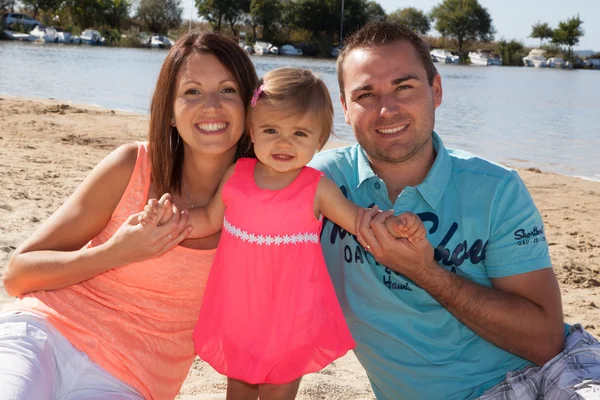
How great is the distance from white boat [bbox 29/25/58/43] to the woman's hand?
58.8 meters

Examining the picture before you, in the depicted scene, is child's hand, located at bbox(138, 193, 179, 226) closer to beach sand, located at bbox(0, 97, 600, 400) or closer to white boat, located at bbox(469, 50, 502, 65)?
beach sand, located at bbox(0, 97, 600, 400)

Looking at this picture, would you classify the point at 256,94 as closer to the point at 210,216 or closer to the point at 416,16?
the point at 210,216

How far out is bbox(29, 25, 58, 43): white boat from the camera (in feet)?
184

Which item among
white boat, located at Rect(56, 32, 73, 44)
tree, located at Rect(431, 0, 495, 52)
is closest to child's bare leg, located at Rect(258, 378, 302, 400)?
white boat, located at Rect(56, 32, 73, 44)

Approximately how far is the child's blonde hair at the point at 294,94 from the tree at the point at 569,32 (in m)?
77.1

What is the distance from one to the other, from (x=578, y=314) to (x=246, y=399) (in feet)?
10.0

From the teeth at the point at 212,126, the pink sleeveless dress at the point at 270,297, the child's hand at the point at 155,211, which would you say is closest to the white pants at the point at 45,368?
the pink sleeveless dress at the point at 270,297

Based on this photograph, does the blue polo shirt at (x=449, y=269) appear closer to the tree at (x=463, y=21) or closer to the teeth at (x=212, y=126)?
the teeth at (x=212, y=126)

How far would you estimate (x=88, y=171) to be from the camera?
7914 mm

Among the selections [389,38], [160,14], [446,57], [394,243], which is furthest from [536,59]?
[394,243]

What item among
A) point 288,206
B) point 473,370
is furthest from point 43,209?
point 473,370

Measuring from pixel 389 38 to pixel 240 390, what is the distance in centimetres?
166

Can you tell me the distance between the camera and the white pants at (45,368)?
2.08 metres

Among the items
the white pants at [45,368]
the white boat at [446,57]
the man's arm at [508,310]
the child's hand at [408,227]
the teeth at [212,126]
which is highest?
the white boat at [446,57]
